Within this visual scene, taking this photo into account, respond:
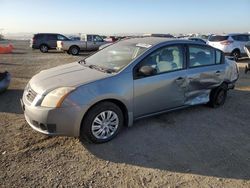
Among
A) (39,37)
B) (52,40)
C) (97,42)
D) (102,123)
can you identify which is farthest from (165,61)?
(39,37)

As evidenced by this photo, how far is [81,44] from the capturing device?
2234cm

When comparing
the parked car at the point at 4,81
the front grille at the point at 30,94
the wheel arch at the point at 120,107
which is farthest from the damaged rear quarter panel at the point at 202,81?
the parked car at the point at 4,81

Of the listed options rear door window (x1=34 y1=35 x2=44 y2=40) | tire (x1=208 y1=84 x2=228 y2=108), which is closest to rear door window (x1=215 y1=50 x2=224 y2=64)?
tire (x1=208 y1=84 x2=228 y2=108)

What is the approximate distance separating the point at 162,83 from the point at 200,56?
1.37m

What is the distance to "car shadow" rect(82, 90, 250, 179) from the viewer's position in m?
3.72

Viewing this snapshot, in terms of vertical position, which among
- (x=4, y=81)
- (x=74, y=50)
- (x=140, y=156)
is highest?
(x=74, y=50)

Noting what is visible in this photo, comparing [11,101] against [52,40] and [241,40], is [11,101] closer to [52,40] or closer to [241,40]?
[241,40]

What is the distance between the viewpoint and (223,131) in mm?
4887

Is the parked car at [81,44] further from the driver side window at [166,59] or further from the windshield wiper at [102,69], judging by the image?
the driver side window at [166,59]

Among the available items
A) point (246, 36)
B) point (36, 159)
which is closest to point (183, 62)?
point (36, 159)

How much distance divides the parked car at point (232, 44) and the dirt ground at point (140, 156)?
11510mm

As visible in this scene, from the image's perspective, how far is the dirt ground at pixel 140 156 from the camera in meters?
3.37

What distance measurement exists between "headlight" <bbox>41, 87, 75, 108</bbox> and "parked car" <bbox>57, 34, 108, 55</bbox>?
18.4m

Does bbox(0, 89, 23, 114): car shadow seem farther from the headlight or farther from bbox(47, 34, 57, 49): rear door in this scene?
bbox(47, 34, 57, 49): rear door
